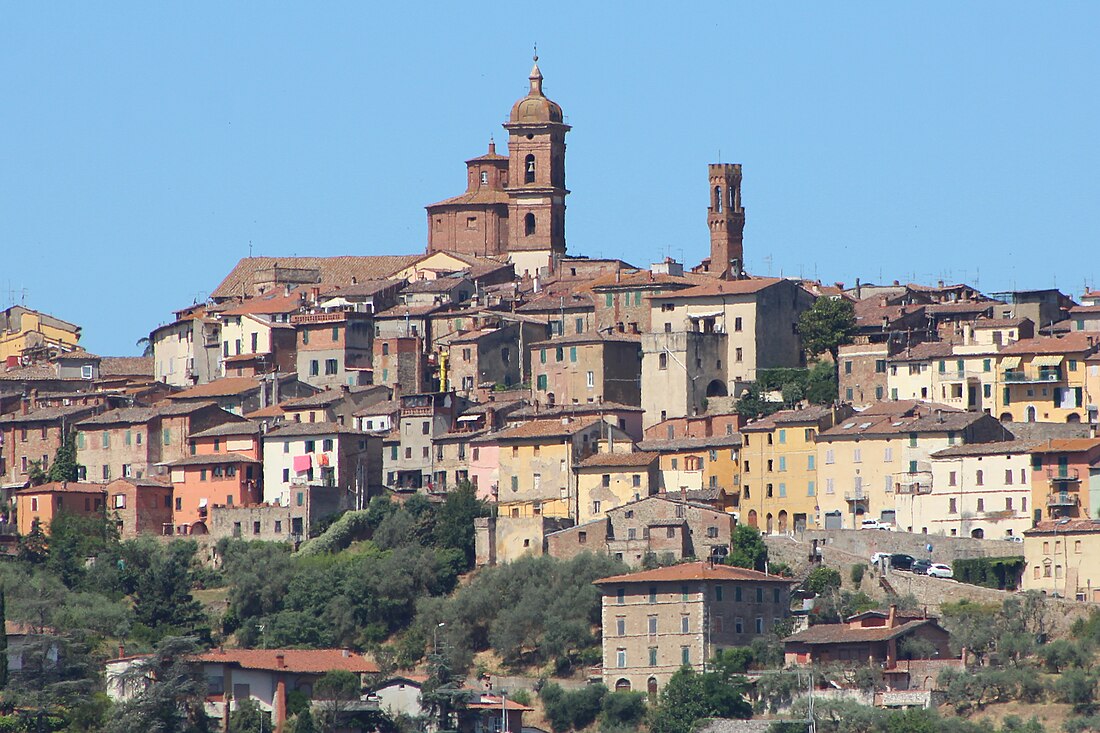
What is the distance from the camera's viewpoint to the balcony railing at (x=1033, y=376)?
9000 cm

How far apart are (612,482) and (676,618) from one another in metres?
10.2

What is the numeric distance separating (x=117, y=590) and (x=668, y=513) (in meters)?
15.8

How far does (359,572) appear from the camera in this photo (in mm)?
83625

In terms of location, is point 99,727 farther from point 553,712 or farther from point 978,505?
point 978,505

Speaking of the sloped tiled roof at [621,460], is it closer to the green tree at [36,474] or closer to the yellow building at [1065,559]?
the yellow building at [1065,559]

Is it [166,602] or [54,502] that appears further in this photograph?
[54,502]

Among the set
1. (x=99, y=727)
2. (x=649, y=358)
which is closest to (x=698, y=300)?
(x=649, y=358)

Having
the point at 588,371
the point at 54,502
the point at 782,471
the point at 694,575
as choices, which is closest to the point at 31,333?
the point at 54,502

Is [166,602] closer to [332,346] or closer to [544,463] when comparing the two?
[544,463]

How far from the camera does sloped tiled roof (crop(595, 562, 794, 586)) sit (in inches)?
3024

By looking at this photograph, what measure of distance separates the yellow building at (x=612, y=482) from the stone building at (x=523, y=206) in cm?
2926

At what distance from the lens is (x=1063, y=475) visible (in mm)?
82438

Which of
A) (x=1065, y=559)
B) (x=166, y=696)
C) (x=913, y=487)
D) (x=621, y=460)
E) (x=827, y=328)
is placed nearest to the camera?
(x=166, y=696)

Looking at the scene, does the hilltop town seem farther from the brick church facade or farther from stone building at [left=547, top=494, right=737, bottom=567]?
the brick church facade
